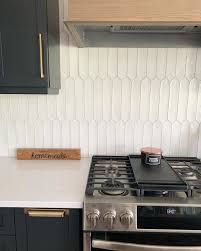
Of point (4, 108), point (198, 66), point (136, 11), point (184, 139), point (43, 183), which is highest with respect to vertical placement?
point (136, 11)

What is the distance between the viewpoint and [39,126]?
1549mm

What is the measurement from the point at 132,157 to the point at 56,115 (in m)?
0.54

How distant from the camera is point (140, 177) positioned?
1133 millimetres

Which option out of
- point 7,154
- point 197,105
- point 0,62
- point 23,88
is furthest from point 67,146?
point 197,105

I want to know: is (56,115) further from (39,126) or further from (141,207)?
(141,207)

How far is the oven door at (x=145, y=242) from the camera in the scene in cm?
95

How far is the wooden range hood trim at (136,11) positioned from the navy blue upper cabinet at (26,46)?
0.82 ft

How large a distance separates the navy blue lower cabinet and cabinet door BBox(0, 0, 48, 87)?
0.60 metres

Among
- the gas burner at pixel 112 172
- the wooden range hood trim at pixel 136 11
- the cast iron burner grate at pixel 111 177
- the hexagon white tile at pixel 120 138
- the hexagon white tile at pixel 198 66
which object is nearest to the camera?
the wooden range hood trim at pixel 136 11

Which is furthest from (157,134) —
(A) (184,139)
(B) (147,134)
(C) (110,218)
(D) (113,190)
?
(C) (110,218)

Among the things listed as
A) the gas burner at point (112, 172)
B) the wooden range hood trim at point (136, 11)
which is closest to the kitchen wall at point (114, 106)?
the gas burner at point (112, 172)

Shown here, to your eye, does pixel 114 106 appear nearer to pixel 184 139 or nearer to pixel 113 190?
pixel 184 139

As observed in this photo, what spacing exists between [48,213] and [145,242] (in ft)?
1.35

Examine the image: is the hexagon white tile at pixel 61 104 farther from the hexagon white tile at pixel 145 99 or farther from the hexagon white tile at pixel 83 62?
the hexagon white tile at pixel 145 99
